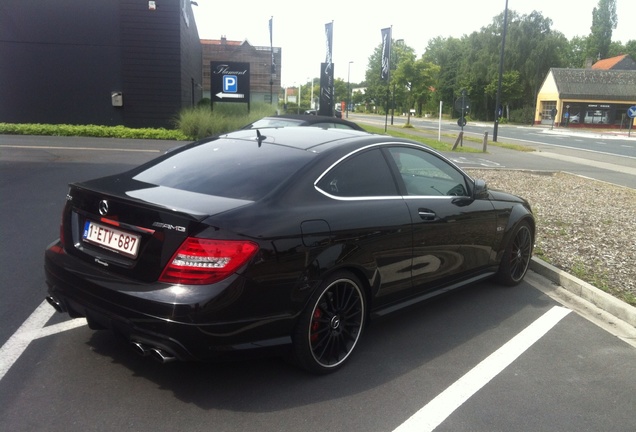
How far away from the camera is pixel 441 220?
479 cm

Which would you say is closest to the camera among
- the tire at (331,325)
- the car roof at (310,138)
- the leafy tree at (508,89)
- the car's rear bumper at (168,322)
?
the car's rear bumper at (168,322)

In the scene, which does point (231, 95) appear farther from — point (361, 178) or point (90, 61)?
point (361, 178)

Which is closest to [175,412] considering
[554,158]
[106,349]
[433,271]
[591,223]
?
[106,349]

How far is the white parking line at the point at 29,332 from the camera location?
12.4ft

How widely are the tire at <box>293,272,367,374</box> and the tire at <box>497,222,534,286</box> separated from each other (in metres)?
2.39

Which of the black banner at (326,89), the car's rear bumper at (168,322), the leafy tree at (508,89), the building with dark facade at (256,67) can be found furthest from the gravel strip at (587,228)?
the leafy tree at (508,89)

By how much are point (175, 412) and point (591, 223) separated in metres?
7.86

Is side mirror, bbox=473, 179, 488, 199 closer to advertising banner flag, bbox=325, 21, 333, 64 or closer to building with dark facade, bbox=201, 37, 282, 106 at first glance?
advertising banner flag, bbox=325, 21, 333, 64

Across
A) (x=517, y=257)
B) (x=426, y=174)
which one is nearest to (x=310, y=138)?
(x=426, y=174)

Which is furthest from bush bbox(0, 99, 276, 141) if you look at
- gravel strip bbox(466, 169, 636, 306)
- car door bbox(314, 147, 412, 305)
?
car door bbox(314, 147, 412, 305)

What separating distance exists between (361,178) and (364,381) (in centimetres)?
145

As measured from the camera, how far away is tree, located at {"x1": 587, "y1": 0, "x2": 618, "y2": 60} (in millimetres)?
109688

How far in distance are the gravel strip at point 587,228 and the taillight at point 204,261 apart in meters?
4.12

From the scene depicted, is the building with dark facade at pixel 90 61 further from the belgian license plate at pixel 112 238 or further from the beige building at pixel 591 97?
the beige building at pixel 591 97
